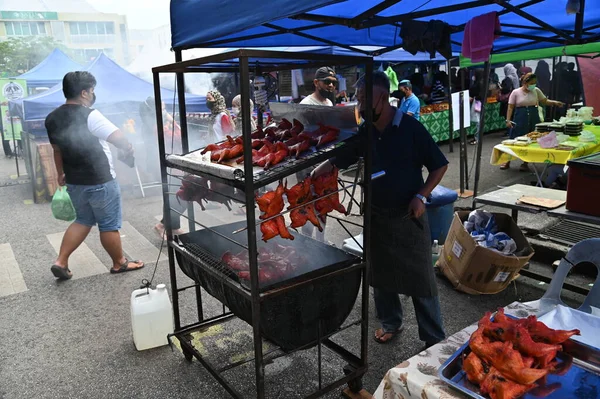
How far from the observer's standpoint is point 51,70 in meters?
13.1

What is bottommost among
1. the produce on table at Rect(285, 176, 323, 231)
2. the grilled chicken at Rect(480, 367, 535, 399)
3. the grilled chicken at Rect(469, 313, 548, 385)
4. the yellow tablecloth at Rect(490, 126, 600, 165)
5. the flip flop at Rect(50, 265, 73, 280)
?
the flip flop at Rect(50, 265, 73, 280)

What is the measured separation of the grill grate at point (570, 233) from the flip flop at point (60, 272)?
5.75 meters

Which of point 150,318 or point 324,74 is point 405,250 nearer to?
point 150,318

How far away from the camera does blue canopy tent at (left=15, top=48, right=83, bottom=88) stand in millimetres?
12875

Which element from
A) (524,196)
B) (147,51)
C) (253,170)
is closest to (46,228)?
(253,170)

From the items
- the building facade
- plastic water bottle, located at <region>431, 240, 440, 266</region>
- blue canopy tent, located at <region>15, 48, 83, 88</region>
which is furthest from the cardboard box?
the building facade

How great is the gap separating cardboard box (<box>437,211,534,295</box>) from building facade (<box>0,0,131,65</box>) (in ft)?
48.4

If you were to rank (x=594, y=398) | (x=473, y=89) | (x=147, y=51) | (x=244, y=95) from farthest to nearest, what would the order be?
1. (x=473, y=89)
2. (x=147, y=51)
3. (x=244, y=95)
4. (x=594, y=398)

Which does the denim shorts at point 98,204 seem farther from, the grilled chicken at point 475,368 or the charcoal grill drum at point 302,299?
the grilled chicken at point 475,368

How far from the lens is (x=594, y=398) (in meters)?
1.43

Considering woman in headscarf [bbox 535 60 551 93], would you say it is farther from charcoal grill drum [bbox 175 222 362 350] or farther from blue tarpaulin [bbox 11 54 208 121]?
charcoal grill drum [bbox 175 222 362 350]

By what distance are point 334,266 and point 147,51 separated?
44.1 ft

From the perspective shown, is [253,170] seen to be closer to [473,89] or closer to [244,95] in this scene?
[244,95]

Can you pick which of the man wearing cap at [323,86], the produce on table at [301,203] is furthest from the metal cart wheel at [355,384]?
the man wearing cap at [323,86]
